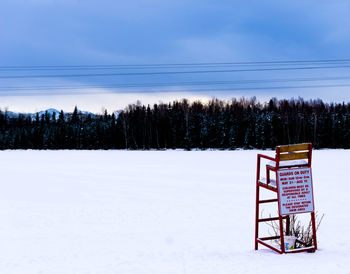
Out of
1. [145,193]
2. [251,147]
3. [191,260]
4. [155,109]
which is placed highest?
[155,109]

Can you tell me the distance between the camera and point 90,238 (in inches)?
369

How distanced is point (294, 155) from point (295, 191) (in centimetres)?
66

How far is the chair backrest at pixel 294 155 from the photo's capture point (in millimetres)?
6695

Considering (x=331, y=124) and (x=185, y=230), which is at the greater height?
(x=331, y=124)

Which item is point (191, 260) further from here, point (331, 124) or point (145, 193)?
point (331, 124)

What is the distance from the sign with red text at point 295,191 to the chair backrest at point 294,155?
110 mm

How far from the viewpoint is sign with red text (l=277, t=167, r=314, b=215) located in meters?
6.76

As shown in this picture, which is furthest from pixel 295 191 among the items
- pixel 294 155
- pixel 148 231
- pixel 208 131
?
pixel 208 131

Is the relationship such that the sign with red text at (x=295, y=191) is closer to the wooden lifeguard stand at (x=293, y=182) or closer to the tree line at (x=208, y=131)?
the wooden lifeguard stand at (x=293, y=182)

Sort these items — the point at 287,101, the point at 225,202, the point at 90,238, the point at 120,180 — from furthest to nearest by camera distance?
the point at 287,101
the point at 120,180
the point at 225,202
the point at 90,238

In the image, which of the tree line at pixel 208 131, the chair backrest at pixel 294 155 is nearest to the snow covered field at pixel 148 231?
the chair backrest at pixel 294 155

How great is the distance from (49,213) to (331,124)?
10538 centimetres

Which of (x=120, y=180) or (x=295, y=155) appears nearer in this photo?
(x=295, y=155)

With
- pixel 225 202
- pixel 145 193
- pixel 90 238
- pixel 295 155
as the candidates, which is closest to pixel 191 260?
pixel 295 155
